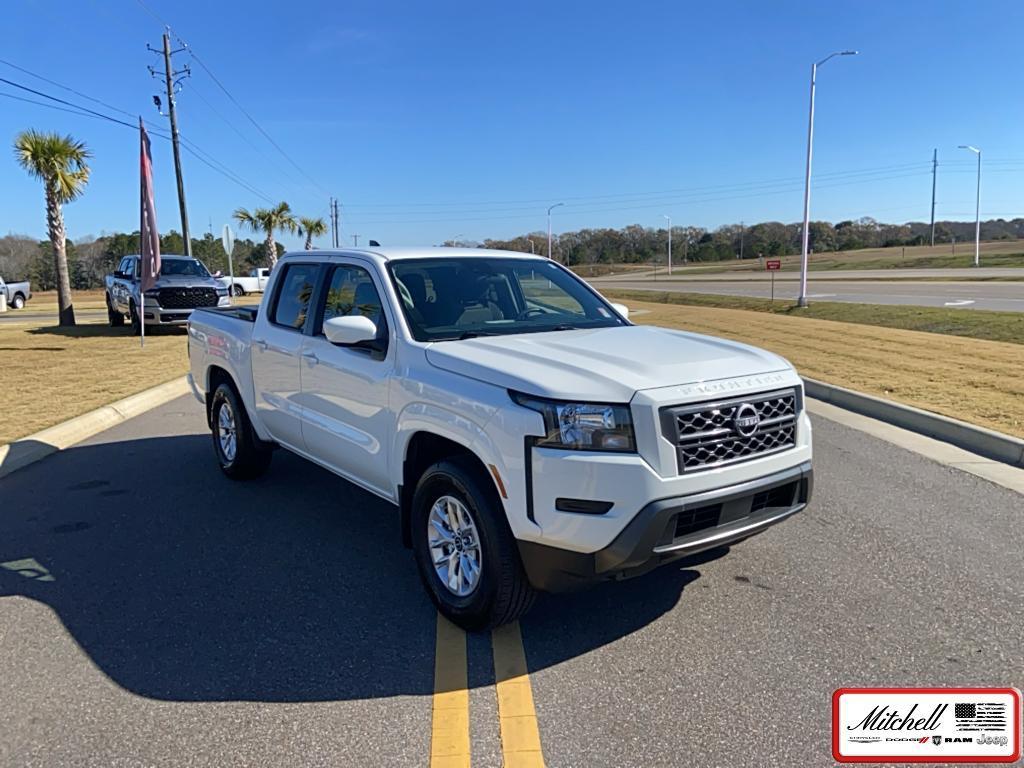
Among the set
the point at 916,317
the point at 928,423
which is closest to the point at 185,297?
the point at 928,423

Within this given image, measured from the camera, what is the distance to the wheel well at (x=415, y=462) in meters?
3.93

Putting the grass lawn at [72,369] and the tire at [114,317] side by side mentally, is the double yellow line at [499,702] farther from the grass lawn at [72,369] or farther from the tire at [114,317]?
the tire at [114,317]

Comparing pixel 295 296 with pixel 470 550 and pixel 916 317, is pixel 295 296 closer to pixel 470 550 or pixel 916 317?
pixel 470 550

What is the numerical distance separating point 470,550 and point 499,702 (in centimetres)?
79

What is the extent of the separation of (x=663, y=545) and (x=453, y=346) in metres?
1.48

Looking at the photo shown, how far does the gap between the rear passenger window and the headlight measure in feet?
8.48

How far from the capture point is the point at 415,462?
4043 mm

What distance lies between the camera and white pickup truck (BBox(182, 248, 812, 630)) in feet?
10.5

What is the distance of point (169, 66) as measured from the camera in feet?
97.7

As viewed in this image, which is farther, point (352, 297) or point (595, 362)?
point (352, 297)

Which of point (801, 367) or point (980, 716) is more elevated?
point (801, 367)

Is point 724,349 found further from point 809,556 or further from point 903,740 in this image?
point 903,740

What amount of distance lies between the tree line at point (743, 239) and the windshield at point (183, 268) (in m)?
87.8

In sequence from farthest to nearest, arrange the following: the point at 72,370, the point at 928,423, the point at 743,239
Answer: the point at 743,239, the point at 72,370, the point at 928,423
